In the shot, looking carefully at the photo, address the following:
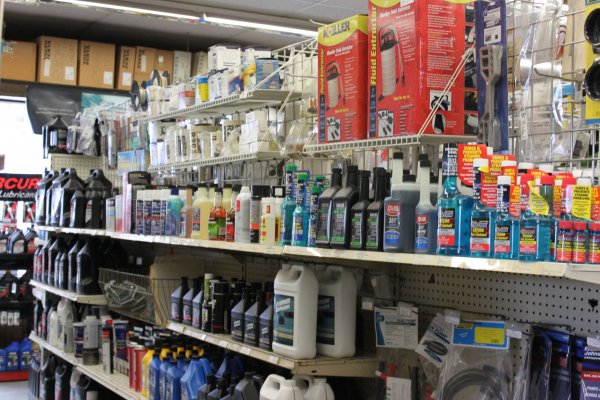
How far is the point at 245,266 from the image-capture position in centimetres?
479

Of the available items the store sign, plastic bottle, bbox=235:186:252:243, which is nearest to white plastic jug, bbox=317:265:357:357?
plastic bottle, bbox=235:186:252:243

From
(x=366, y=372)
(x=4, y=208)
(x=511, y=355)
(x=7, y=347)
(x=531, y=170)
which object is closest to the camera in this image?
(x=531, y=170)

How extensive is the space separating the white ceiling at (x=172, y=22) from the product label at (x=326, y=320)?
508cm

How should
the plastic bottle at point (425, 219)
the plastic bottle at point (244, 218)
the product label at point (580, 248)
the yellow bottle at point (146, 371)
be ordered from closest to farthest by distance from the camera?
the product label at point (580, 248), the plastic bottle at point (425, 219), the plastic bottle at point (244, 218), the yellow bottle at point (146, 371)

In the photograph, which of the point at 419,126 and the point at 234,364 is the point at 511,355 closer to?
the point at 419,126

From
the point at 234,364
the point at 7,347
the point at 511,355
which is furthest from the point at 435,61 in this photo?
the point at 7,347

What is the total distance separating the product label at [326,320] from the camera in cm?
332

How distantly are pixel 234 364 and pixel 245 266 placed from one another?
2.84 ft

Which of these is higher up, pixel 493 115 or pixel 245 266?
pixel 493 115

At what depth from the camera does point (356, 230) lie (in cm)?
286

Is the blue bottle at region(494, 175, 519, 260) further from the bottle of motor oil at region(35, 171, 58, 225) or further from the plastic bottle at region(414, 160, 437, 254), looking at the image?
the bottle of motor oil at region(35, 171, 58, 225)

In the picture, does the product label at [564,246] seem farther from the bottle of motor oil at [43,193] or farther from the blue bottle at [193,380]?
the bottle of motor oil at [43,193]

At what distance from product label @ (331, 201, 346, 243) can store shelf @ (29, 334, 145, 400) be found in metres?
2.40

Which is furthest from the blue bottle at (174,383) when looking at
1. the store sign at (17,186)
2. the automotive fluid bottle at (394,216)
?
the store sign at (17,186)
